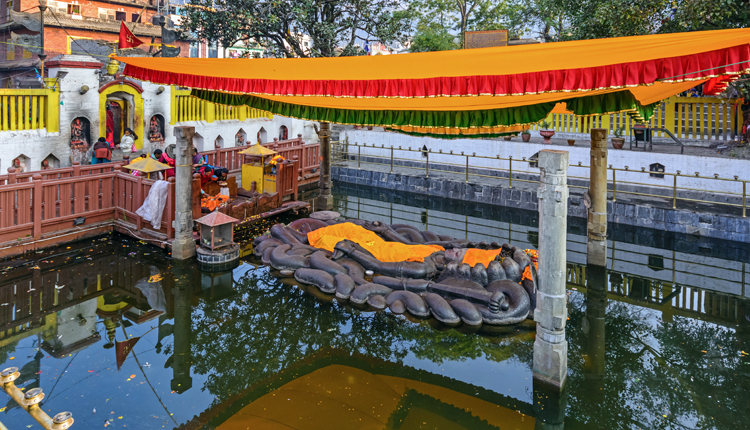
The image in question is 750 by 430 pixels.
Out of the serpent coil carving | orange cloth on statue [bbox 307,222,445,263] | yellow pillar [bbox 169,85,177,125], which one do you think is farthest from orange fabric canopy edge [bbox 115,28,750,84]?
yellow pillar [bbox 169,85,177,125]

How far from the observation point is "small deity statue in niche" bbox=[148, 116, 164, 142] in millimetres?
Answer: 15859

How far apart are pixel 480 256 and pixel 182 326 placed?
405 cm

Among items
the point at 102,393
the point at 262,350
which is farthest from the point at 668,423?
the point at 102,393

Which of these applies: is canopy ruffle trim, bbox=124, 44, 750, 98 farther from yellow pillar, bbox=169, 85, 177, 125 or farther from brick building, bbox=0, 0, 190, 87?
brick building, bbox=0, 0, 190, 87

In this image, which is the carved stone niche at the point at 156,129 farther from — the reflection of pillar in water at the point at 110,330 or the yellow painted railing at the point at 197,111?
the reflection of pillar in water at the point at 110,330

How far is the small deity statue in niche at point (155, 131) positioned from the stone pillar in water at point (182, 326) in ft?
28.2

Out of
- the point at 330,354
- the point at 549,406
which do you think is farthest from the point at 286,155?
the point at 549,406

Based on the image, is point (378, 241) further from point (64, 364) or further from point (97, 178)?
point (97, 178)

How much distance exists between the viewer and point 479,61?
5.34 metres

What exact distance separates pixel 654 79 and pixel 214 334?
210 inches

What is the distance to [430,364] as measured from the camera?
5.70m

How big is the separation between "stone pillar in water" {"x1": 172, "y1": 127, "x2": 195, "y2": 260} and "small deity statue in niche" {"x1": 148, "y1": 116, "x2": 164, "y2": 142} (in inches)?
321

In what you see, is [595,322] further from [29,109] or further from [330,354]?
[29,109]

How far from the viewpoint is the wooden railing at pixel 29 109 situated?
39.3 ft
